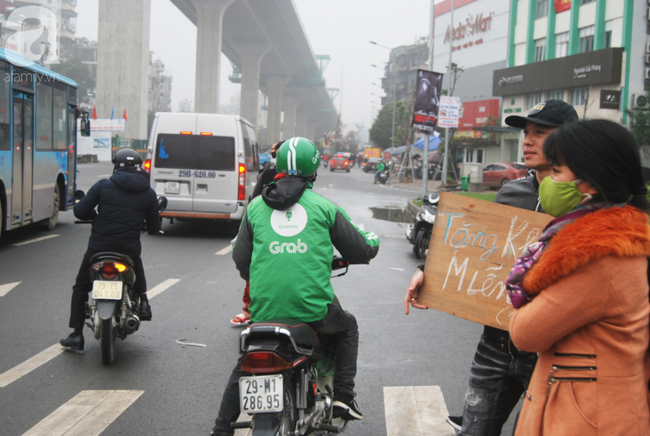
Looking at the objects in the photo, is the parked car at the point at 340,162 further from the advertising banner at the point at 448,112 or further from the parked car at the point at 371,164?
the advertising banner at the point at 448,112

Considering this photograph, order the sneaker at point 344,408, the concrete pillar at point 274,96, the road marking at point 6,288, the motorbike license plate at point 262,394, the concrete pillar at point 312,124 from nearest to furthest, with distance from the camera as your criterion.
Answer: the motorbike license plate at point 262,394
the sneaker at point 344,408
the road marking at point 6,288
the concrete pillar at point 274,96
the concrete pillar at point 312,124

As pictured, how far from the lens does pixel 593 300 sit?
180 centimetres

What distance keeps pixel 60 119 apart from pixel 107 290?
341 inches

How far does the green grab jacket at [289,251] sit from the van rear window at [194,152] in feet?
30.7

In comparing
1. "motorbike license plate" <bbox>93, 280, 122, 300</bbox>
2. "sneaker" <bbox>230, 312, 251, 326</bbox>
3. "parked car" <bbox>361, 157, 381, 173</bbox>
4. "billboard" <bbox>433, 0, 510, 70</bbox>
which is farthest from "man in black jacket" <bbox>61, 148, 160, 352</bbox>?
"parked car" <bbox>361, 157, 381, 173</bbox>

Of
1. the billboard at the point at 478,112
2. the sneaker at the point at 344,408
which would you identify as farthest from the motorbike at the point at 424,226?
the billboard at the point at 478,112

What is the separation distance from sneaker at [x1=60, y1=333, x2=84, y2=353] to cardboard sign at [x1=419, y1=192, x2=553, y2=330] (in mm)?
3512

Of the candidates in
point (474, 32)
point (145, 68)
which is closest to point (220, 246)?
→ point (145, 68)

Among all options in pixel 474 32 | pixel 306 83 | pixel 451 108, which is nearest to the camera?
pixel 451 108

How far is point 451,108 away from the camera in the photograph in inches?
1082

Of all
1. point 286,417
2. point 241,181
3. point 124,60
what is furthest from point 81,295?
point 124,60

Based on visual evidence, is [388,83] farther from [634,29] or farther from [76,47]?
[634,29]

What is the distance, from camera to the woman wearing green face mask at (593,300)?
1.81 metres

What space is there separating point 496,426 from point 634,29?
37428mm
